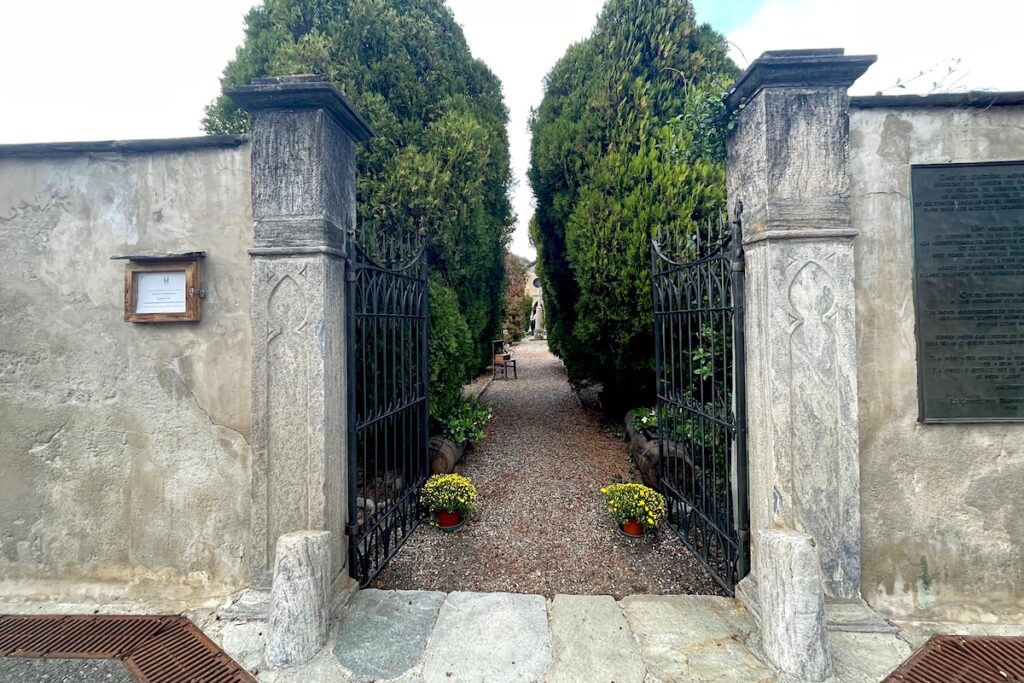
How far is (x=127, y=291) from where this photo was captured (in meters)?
2.88

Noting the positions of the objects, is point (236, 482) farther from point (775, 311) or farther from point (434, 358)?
point (775, 311)

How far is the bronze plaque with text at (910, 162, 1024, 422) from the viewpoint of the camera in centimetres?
262

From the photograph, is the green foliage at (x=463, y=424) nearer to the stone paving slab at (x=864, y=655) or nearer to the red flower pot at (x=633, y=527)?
the red flower pot at (x=633, y=527)

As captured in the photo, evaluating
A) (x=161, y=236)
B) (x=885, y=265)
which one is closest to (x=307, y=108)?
(x=161, y=236)

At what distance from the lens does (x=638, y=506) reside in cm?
386

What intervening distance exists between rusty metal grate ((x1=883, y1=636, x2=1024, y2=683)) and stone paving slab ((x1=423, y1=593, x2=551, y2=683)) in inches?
68.2

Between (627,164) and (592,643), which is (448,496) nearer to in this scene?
(592,643)

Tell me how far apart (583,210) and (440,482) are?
13.6 ft

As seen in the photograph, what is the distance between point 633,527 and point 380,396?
2843 mm

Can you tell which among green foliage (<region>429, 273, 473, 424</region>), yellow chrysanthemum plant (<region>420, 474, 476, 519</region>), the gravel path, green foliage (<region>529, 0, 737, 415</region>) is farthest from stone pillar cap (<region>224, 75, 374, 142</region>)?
green foliage (<region>529, 0, 737, 415</region>)

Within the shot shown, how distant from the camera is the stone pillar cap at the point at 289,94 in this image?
262 cm

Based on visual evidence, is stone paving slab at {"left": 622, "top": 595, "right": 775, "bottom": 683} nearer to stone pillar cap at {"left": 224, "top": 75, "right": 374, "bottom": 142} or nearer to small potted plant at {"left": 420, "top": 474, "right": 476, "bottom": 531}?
small potted plant at {"left": 420, "top": 474, "right": 476, "bottom": 531}

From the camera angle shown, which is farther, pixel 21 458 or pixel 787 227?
pixel 21 458

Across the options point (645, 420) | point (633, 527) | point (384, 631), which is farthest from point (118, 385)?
point (645, 420)
